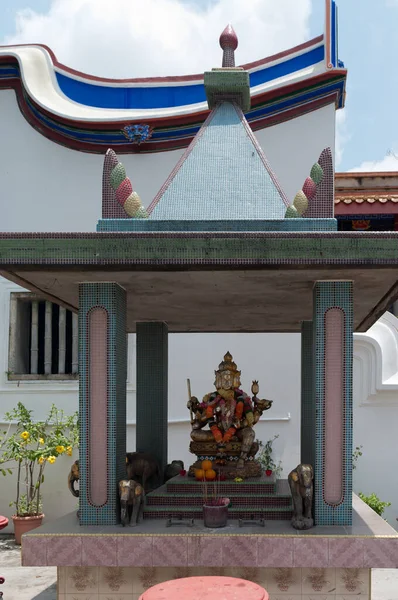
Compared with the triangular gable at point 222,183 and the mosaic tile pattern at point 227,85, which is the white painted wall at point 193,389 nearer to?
the mosaic tile pattern at point 227,85

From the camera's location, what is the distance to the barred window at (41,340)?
14.1 metres

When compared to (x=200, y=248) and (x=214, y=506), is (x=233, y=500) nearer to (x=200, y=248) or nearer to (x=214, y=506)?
(x=214, y=506)

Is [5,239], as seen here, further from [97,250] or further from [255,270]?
[255,270]

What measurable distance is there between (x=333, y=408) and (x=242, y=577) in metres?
1.80

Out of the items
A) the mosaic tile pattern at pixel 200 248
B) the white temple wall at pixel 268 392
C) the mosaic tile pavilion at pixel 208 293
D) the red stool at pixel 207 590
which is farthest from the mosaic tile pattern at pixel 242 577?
the white temple wall at pixel 268 392

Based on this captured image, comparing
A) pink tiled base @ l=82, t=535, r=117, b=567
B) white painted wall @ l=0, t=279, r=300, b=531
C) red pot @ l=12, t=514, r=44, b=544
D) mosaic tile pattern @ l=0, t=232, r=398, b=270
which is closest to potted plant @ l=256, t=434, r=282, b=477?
white painted wall @ l=0, t=279, r=300, b=531

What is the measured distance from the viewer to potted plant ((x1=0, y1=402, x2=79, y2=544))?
12945 millimetres

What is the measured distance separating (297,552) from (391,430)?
7.02 meters

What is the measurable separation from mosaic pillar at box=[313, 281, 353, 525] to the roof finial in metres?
3.67

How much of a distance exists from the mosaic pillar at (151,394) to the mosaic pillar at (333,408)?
3.39 meters

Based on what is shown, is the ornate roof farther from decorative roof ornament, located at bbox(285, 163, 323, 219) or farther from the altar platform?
the altar platform

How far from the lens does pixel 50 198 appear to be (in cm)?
1438

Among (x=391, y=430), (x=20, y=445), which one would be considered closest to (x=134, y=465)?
(x=20, y=445)

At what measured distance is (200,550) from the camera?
7008mm
